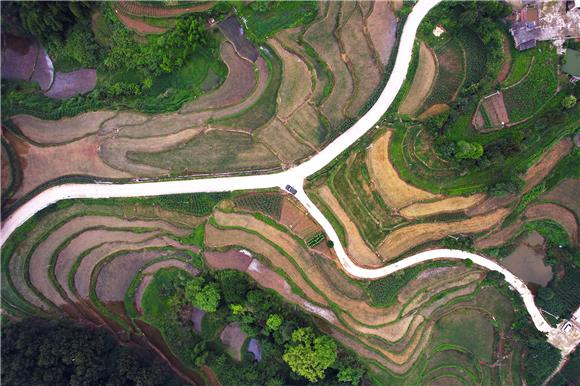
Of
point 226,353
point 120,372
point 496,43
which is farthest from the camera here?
point 226,353

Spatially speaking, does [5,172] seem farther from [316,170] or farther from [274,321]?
[316,170]

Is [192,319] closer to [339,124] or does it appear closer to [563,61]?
[339,124]

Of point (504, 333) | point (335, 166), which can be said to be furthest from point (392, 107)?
point (504, 333)

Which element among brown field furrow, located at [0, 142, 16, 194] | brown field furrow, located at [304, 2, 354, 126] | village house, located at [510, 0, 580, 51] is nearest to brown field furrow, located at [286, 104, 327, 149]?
brown field furrow, located at [304, 2, 354, 126]

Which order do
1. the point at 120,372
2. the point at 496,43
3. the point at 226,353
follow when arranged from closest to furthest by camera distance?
1. the point at 120,372
2. the point at 496,43
3. the point at 226,353

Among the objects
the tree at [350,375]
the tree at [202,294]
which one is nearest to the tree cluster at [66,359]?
the tree at [202,294]

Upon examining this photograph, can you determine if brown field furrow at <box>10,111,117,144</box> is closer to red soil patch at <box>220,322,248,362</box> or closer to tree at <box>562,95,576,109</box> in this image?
red soil patch at <box>220,322,248,362</box>
